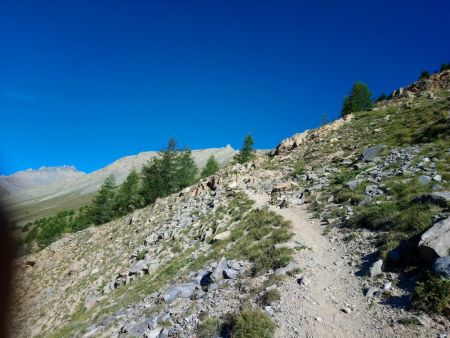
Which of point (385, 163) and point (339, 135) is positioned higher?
point (339, 135)

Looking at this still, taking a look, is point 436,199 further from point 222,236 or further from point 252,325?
point 222,236

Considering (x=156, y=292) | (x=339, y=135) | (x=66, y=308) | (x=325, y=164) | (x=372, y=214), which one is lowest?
(x=66, y=308)

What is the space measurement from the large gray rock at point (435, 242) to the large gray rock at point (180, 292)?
9.99m

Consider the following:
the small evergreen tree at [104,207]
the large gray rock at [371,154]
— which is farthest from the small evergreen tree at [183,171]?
the large gray rock at [371,154]

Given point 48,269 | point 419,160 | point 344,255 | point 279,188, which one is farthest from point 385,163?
point 48,269

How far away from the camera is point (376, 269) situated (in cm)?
1232

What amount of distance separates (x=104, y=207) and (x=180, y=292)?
5306 centimetres

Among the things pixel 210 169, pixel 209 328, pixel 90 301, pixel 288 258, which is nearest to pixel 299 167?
pixel 288 258

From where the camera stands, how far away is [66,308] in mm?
25062

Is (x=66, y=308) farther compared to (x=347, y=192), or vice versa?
(x=66, y=308)

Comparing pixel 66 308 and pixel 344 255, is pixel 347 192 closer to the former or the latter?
pixel 344 255

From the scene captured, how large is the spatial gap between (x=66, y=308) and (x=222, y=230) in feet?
46.3

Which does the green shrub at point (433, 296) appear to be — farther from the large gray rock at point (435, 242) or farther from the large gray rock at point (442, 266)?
the large gray rock at point (435, 242)

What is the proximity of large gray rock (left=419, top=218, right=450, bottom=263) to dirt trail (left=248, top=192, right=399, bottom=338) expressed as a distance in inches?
105
